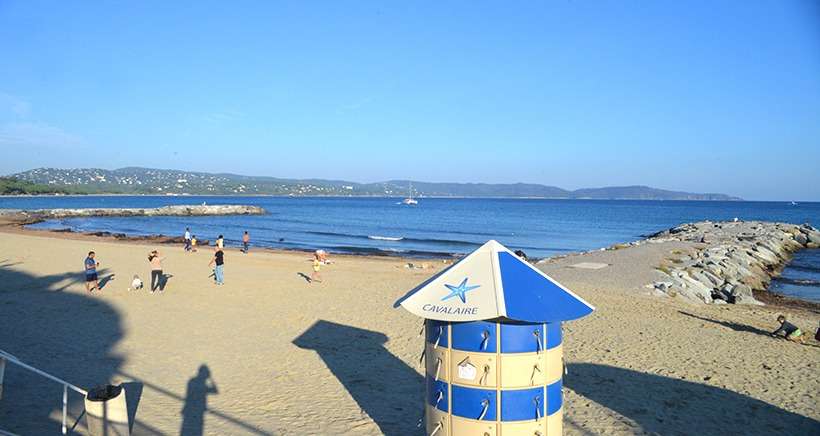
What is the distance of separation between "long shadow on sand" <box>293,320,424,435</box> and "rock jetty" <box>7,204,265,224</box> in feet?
210

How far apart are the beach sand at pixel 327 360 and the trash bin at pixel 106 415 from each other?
0.52 metres

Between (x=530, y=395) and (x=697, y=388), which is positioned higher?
(x=530, y=395)

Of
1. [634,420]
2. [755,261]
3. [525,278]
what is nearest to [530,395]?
[525,278]

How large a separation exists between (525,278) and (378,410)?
366 centimetres

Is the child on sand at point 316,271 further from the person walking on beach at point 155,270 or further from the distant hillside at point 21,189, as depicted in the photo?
the distant hillside at point 21,189

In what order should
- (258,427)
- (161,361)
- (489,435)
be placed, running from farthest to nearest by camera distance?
(161,361) < (258,427) < (489,435)

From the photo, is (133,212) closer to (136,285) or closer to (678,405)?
(136,285)

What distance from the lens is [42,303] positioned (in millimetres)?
15172

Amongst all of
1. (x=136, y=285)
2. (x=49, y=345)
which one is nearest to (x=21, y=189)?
(x=136, y=285)

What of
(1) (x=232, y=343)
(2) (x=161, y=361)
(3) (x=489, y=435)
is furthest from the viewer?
(1) (x=232, y=343)

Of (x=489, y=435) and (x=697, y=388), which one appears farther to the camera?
(x=697, y=388)

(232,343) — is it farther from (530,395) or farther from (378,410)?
(530,395)

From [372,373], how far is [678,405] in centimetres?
498

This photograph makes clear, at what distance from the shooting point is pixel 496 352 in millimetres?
5320
